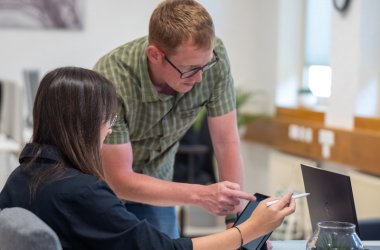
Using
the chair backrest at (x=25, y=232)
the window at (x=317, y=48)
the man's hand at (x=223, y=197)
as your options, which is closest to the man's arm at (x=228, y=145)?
the man's hand at (x=223, y=197)

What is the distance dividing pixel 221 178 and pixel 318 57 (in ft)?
9.72

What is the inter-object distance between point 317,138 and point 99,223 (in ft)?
9.76

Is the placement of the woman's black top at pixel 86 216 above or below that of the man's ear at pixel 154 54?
below

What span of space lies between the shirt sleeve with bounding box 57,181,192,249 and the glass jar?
0.41m

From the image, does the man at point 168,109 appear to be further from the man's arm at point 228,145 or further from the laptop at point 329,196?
the laptop at point 329,196

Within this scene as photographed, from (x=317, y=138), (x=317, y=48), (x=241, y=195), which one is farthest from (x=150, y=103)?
(x=317, y=48)

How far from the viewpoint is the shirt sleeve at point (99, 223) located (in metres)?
1.33

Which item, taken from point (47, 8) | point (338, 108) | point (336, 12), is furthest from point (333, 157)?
point (47, 8)

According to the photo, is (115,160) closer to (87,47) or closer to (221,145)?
(221,145)

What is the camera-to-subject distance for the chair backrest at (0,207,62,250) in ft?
4.01

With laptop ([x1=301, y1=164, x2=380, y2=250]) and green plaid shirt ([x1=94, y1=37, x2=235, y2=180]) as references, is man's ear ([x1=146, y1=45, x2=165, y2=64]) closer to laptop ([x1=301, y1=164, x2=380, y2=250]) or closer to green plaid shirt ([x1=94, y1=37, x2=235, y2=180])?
green plaid shirt ([x1=94, y1=37, x2=235, y2=180])

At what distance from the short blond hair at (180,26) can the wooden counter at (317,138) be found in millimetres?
2035

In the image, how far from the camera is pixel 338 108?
4.06m

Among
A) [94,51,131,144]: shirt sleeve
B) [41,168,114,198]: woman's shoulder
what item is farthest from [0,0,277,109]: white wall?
[41,168,114,198]: woman's shoulder
